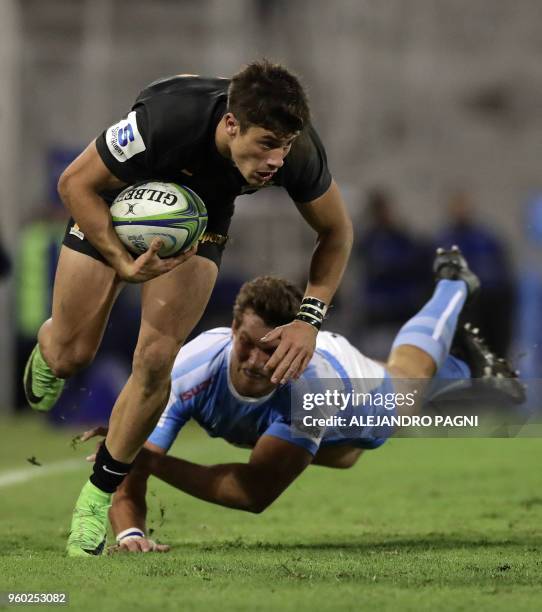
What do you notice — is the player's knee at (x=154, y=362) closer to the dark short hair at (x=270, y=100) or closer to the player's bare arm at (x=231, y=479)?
the player's bare arm at (x=231, y=479)

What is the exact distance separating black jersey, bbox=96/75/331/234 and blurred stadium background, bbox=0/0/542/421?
7.14 m

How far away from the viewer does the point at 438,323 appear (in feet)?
25.7

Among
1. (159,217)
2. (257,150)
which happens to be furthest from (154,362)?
(257,150)

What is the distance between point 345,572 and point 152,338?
140 centimetres

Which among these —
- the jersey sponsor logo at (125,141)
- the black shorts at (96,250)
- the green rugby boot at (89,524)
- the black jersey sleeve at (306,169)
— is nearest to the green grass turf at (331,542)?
the green rugby boot at (89,524)

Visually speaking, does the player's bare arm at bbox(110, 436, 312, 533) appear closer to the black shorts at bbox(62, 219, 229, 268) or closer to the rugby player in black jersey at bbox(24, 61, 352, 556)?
the rugby player in black jersey at bbox(24, 61, 352, 556)

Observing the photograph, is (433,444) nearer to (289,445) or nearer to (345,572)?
(289,445)

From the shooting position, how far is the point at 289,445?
6.34 meters

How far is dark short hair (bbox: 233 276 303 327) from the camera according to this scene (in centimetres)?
641

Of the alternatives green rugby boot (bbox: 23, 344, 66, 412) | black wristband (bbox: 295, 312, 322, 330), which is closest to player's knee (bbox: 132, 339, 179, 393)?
black wristband (bbox: 295, 312, 322, 330)

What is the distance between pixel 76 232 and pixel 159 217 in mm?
671

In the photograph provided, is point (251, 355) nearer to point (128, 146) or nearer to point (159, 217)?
point (159, 217)

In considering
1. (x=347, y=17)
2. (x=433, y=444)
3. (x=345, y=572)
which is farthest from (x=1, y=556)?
(x=347, y=17)

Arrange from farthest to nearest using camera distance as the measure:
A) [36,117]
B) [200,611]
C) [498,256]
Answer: [36,117] → [498,256] → [200,611]
